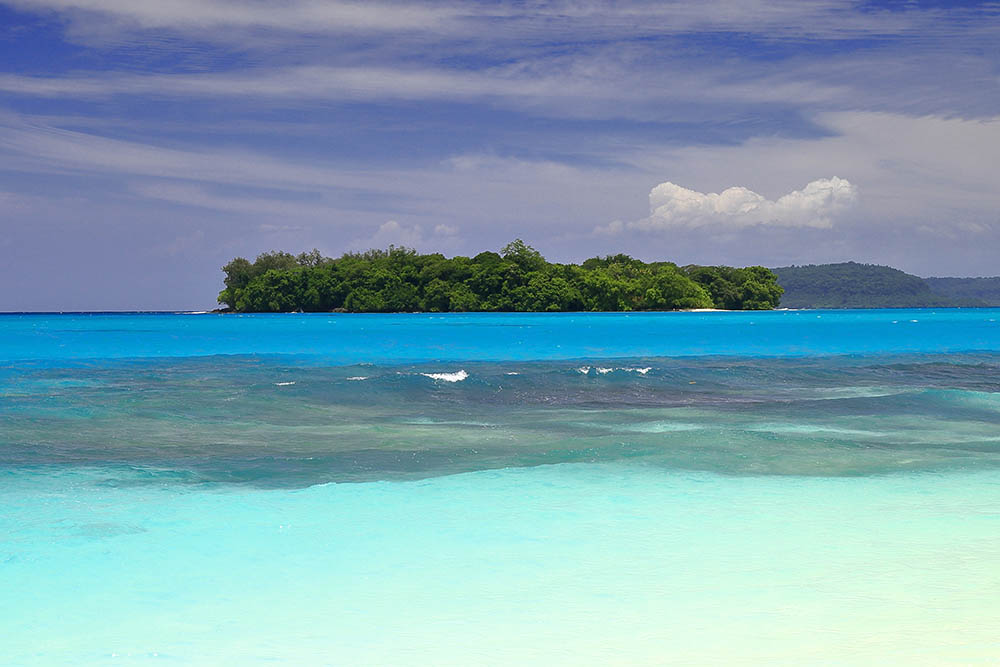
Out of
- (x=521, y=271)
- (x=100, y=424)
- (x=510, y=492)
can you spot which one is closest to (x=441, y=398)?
(x=100, y=424)

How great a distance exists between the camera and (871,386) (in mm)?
20922

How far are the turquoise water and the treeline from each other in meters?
127

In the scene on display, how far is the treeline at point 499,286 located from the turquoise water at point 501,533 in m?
127

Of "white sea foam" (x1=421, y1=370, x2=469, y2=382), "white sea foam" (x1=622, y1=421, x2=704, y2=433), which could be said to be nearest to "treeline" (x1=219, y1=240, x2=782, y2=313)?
"white sea foam" (x1=421, y1=370, x2=469, y2=382)

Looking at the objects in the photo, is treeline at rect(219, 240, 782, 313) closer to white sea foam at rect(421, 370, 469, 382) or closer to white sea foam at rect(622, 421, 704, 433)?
white sea foam at rect(421, 370, 469, 382)

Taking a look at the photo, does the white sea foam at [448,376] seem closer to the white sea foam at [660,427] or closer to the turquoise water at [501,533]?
the turquoise water at [501,533]

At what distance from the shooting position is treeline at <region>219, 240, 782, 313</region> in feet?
471

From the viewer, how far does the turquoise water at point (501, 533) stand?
17.0ft

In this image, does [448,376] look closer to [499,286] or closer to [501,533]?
[501,533]

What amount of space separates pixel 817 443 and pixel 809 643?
7442 mm

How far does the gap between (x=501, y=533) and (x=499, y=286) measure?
5365 inches

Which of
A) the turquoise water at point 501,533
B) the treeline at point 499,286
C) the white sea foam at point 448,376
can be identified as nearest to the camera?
the turquoise water at point 501,533

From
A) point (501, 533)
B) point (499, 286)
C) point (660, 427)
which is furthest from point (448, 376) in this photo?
point (499, 286)

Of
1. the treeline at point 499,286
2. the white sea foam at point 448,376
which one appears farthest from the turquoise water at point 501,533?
the treeline at point 499,286
